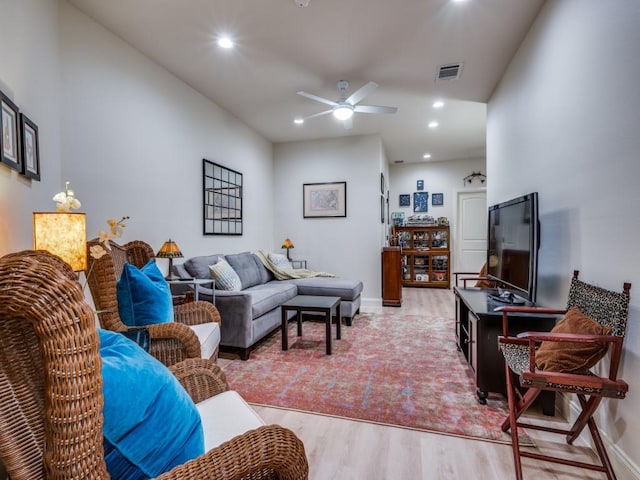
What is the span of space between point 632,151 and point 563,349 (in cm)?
95

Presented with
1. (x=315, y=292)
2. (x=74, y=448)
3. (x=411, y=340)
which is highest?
(x=74, y=448)

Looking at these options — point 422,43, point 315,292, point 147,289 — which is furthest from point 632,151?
point 315,292

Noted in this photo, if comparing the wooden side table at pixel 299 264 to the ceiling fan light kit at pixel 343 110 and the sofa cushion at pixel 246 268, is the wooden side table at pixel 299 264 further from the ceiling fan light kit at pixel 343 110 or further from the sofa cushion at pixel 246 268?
the ceiling fan light kit at pixel 343 110

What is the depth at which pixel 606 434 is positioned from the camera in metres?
1.63

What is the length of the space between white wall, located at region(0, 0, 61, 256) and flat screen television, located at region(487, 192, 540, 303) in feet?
9.64

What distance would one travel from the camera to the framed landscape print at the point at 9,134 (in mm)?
1501

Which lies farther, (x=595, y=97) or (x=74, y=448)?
(x=595, y=97)

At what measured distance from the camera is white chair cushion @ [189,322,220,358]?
79.5 inches

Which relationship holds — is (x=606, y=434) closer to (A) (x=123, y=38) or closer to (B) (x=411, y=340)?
(B) (x=411, y=340)

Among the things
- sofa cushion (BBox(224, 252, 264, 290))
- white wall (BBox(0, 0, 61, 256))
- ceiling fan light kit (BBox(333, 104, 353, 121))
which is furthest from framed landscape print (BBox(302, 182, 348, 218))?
white wall (BBox(0, 0, 61, 256))

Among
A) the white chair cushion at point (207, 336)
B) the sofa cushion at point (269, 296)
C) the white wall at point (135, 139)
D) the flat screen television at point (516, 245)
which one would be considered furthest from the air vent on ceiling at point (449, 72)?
the white chair cushion at point (207, 336)

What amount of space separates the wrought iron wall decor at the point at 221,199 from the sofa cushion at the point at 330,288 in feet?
3.88

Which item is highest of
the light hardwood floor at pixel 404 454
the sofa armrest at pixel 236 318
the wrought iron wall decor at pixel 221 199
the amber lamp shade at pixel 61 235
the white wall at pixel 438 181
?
the white wall at pixel 438 181

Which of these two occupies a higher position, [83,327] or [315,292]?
[83,327]
